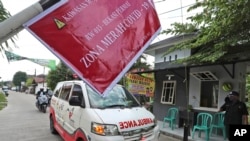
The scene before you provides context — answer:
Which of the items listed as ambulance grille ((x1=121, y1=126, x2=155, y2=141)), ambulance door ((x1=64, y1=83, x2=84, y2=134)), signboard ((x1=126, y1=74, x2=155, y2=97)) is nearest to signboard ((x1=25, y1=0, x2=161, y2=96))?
ambulance grille ((x1=121, y1=126, x2=155, y2=141))

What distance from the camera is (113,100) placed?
6.71 meters

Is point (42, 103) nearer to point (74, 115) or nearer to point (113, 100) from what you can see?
point (74, 115)

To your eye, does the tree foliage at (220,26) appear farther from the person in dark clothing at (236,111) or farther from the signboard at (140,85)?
the signboard at (140,85)

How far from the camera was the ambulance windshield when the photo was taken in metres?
6.43

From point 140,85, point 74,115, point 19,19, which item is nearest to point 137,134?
point 74,115

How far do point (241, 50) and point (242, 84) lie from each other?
1.80 m

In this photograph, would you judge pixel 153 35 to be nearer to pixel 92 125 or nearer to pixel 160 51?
pixel 92 125

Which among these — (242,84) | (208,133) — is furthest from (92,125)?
(242,84)

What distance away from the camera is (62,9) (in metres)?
1.78

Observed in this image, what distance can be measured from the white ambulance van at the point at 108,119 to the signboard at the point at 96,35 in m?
3.61

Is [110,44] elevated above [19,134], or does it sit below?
above

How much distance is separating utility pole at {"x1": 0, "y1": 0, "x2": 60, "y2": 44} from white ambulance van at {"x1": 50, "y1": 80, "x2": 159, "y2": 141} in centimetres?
388

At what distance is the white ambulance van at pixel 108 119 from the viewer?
551 centimetres

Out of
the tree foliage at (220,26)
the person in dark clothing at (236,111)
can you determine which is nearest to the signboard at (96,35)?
the tree foliage at (220,26)
